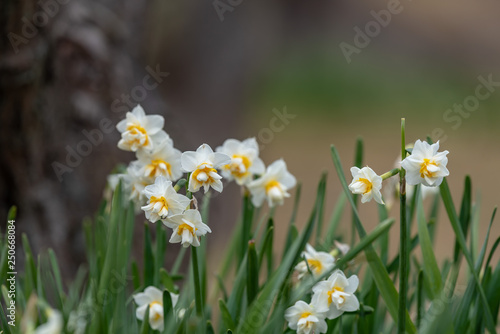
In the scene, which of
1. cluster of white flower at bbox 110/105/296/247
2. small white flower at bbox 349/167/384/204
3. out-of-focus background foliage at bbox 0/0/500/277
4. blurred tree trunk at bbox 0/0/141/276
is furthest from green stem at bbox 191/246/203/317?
blurred tree trunk at bbox 0/0/141/276

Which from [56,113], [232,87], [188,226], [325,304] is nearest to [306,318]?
[325,304]

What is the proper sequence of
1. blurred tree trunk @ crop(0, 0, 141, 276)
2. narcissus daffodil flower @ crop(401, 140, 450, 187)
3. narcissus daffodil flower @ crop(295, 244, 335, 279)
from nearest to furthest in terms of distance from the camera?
narcissus daffodil flower @ crop(401, 140, 450, 187) < narcissus daffodil flower @ crop(295, 244, 335, 279) < blurred tree trunk @ crop(0, 0, 141, 276)

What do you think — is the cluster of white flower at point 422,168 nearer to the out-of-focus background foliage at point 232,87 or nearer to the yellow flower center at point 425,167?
the yellow flower center at point 425,167

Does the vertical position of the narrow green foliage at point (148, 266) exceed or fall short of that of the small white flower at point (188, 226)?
it falls short

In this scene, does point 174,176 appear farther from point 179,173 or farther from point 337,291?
point 337,291

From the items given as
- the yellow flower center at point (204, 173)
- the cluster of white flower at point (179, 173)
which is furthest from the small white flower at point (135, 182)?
the yellow flower center at point (204, 173)

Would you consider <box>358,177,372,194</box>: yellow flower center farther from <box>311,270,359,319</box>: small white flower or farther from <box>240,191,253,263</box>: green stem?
<box>240,191,253,263</box>: green stem

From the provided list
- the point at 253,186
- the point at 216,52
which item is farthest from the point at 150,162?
the point at 216,52
